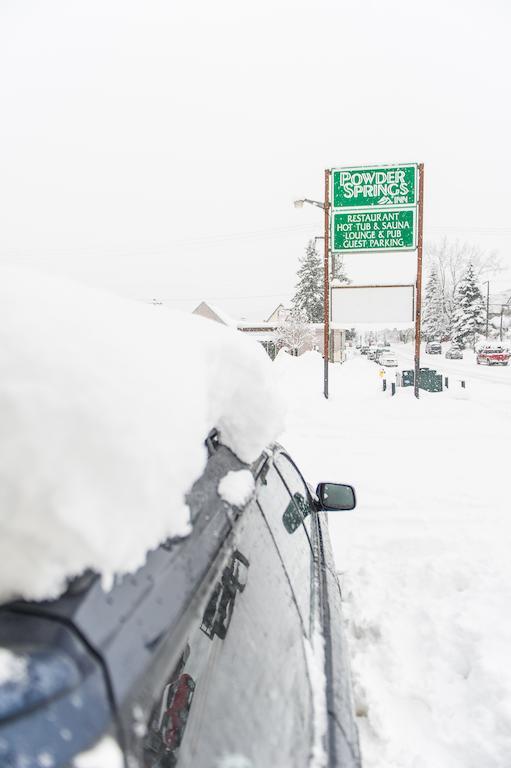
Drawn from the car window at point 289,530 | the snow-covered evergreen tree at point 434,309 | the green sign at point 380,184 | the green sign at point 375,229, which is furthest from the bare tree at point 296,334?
the car window at point 289,530

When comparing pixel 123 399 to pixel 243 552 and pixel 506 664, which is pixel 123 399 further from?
pixel 506 664

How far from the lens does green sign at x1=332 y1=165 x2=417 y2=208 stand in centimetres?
1202

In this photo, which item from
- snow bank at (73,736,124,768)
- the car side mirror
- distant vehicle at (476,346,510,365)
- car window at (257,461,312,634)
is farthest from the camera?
distant vehicle at (476,346,510,365)

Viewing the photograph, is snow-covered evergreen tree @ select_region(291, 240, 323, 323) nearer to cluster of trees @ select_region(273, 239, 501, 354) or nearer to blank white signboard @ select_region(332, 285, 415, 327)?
cluster of trees @ select_region(273, 239, 501, 354)

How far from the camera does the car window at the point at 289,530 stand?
153 cm

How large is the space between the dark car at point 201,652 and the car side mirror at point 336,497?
12.8 inches

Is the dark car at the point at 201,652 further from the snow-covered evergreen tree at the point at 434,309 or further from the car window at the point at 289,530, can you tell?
the snow-covered evergreen tree at the point at 434,309

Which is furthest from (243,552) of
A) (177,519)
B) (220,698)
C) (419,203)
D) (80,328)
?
(419,203)

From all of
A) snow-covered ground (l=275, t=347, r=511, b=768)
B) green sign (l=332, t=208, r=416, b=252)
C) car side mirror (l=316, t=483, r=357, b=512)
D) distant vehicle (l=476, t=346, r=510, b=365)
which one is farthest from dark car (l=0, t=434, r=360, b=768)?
distant vehicle (l=476, t=346, r=510, b=365)

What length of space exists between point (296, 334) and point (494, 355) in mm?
17242

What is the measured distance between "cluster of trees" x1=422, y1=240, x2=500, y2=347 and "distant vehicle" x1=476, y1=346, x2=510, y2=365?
761 inches

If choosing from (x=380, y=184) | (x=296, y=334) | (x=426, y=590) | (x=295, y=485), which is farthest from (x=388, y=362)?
(x=295, y=485)

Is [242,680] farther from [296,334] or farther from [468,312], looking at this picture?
[468,312]

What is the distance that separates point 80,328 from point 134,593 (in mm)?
466
